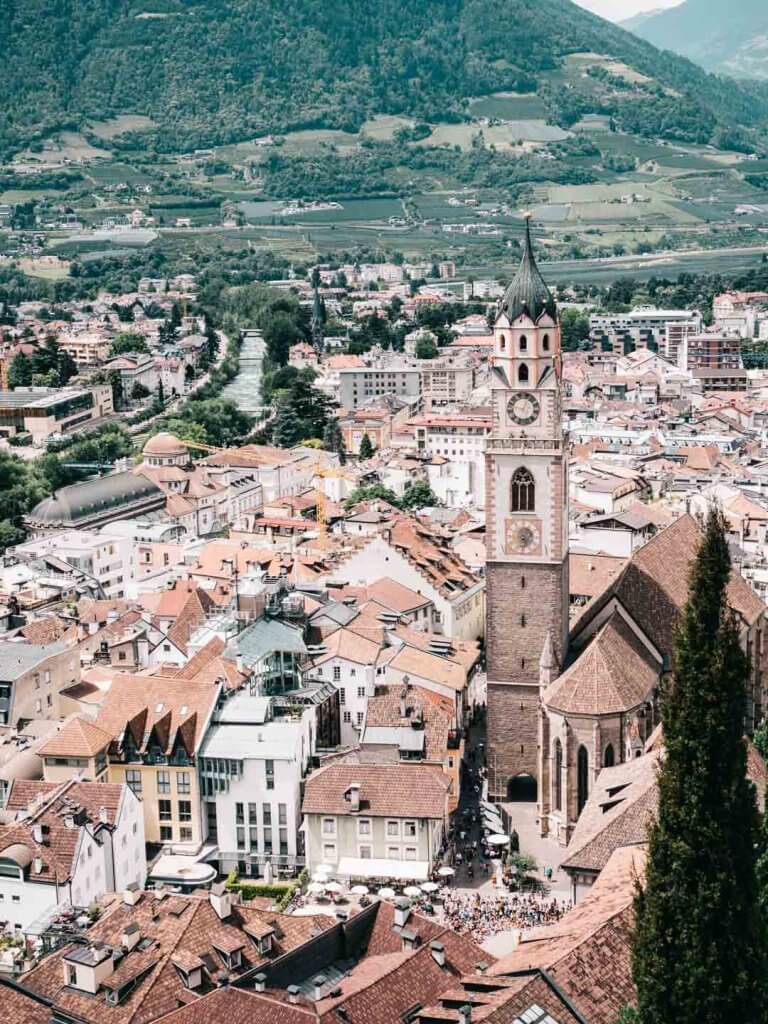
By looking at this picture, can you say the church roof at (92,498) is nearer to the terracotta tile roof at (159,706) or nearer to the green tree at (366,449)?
the green tree at (366,449)

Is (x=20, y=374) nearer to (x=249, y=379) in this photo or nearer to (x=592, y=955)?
(x=249, y=379)

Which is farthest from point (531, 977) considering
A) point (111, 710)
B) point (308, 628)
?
point (308, 628)

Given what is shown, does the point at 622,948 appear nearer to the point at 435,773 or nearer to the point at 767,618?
the point at 435,773

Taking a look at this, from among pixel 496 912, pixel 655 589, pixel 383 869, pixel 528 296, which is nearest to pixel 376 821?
pixel 383 869

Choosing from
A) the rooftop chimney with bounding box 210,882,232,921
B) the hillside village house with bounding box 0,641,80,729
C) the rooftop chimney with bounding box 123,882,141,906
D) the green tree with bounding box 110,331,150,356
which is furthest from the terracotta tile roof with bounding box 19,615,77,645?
the green tree with bounding box 110,331,150,356

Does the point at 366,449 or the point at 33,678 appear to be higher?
the point at 33,678
